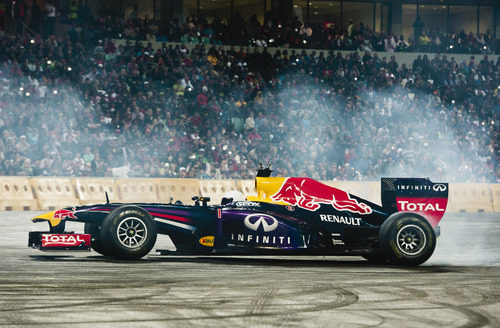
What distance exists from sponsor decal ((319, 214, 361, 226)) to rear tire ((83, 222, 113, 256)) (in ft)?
9.74

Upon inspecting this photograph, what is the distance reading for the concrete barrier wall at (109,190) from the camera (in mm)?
24203

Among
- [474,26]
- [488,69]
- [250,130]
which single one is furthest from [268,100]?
[474,26]

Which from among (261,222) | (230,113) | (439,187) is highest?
(230,113)

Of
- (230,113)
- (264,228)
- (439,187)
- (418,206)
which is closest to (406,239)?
→ (418,206)

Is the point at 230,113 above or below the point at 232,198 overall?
above

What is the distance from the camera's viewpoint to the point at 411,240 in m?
11.8

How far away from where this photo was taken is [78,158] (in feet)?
85.0

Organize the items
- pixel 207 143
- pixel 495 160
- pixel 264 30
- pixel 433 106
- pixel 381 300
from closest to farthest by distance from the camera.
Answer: pixel 381 300 < pixel 207 143 < pixel 495 160 < pixel 433 106 < pixel 264 30

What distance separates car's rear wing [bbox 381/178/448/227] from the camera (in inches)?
483

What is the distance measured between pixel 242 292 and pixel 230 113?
21440 millimetres

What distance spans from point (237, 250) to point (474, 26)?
32526 mm

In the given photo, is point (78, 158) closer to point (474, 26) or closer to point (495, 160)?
point (495, 160)

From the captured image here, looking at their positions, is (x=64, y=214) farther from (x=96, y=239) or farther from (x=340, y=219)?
(x=340, y=219)

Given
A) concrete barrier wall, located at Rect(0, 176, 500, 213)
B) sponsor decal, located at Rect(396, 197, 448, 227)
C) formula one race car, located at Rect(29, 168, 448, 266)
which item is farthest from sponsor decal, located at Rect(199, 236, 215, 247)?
concrete barrier wall, located at Rect(0, 176, 500, 213)
